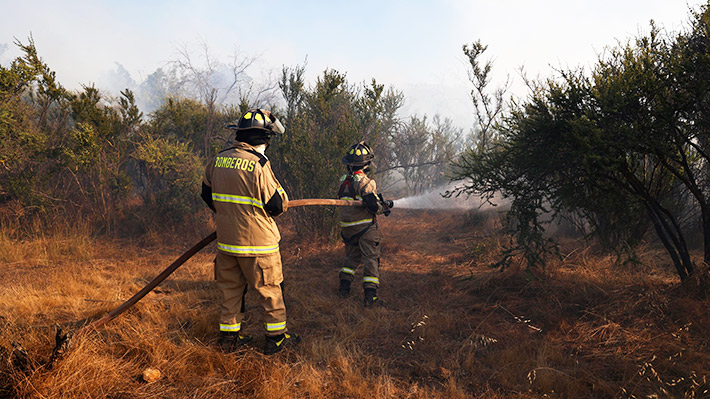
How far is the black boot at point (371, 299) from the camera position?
4645mm

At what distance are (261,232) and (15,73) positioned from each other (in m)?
6.41

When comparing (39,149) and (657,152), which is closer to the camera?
(657,152)

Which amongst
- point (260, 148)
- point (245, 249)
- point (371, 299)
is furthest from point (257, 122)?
point (371, 299)

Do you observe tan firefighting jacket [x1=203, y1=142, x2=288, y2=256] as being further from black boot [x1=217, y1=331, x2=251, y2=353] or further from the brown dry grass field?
the brown dry grass field

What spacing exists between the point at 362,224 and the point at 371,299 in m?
0.98

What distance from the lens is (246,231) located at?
314 centimetres

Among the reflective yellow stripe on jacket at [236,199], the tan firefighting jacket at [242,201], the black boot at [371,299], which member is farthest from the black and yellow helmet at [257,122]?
the black boot at [371,299]

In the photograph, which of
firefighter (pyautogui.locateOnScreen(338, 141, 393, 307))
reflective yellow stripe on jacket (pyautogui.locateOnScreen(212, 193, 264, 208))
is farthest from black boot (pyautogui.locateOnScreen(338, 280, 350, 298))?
reflective yellow stripe on jacket (pyautogui.locateOnScreen(212, 193, 264, 208))

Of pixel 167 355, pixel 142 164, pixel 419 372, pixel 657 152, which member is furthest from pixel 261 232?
pixel 142 164

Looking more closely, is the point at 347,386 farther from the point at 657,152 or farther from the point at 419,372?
the point at 657,152

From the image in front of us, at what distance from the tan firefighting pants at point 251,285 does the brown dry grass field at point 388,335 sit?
263 mm

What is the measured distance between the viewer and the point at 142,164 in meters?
8.79

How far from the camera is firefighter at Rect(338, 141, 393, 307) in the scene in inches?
189

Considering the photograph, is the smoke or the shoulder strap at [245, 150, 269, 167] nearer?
the shoulder strap at [245, 150, 269, 167]
